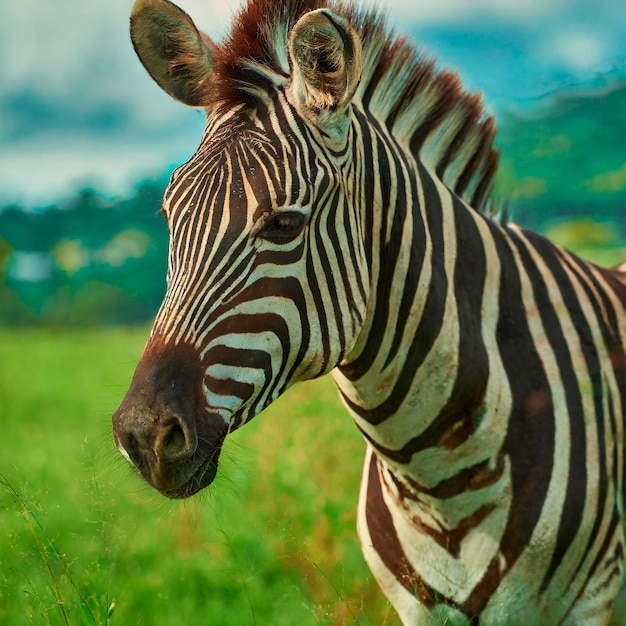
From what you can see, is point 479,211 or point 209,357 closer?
point 209,357

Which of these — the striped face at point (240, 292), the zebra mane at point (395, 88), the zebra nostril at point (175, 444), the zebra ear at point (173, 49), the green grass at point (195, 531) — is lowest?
the green grass at point (195, 531)

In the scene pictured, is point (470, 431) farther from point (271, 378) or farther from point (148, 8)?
point (148, 8)

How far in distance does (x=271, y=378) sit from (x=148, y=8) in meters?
1.62

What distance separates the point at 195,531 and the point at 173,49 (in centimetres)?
413

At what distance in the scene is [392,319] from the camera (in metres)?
2.88

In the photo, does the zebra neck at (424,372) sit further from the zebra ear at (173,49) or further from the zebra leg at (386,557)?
the zebra ear at (173,49)

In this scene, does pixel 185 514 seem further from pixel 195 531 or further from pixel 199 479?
pixel 199 479

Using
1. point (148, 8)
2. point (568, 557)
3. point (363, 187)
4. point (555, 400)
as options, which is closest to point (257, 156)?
point (363, 187)

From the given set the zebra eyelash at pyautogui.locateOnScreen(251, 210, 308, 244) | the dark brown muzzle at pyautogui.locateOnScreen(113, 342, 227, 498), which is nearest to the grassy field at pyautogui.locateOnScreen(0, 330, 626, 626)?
the dark brown muzzle at pyautogui.locateOnScreen(113, 342, 227, 498)

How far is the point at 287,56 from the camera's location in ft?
9.35

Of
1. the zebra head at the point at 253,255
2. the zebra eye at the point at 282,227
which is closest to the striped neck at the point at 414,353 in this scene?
the zebra head at the point at 253,255

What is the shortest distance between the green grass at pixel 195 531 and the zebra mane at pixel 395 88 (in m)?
1.26

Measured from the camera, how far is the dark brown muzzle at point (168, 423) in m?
2.22

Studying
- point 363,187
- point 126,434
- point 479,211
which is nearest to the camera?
point 126,434
